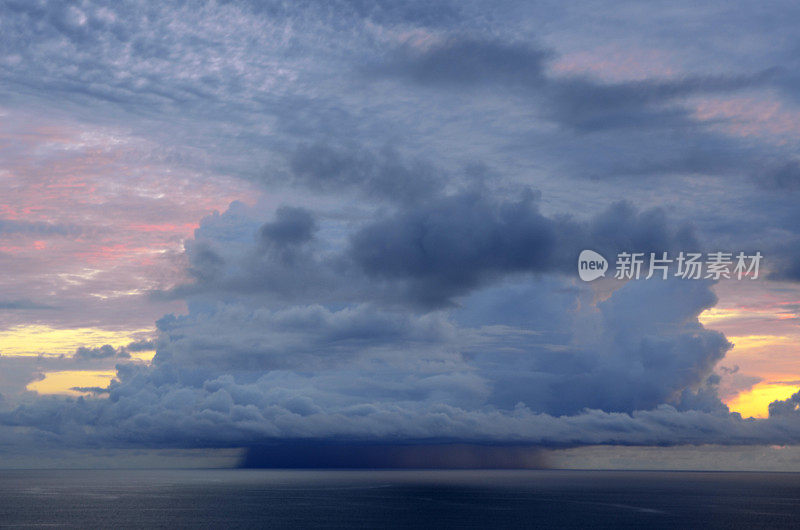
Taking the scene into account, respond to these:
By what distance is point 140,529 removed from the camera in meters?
190

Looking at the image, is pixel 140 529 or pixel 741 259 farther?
pixel 140 529

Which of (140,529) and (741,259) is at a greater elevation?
(741,259)

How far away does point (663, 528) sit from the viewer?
199m

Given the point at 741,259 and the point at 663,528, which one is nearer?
the point at 741,259

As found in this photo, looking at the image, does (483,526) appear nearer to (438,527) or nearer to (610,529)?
(438,527)

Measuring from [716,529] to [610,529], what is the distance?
3143cm

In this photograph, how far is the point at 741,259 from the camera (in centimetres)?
8675

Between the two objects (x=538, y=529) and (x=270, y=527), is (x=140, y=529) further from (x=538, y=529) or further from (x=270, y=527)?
(x=538, y=529)

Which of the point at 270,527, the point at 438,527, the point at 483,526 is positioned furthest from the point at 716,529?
the point at 270,527

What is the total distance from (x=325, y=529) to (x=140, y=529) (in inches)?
1978

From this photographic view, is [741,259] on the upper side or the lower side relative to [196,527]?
upper

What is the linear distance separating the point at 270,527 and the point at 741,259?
151779 mm

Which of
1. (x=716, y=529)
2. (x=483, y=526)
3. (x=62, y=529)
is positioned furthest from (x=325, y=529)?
(x=716, y=529)

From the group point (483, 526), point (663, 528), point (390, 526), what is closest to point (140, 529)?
point (390, 526)
